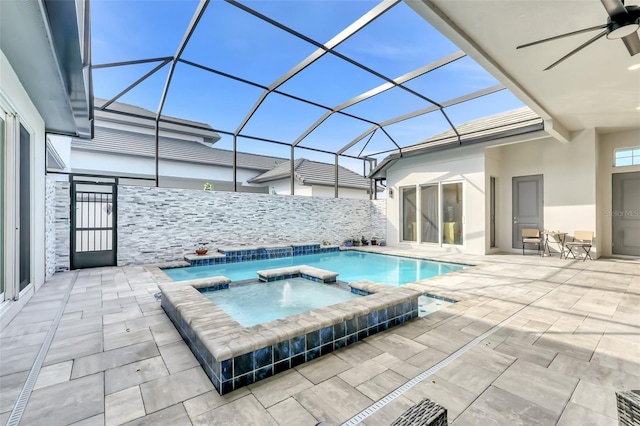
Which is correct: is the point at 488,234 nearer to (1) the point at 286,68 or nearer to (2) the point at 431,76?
(2) the point at 431,76

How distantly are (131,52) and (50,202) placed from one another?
3.45 metres

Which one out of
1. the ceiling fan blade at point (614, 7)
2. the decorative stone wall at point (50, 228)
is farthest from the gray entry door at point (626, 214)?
the decorative stone wall at point (50, 228)

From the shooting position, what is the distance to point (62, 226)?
20.5 ft

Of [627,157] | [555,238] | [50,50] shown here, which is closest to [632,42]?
[627,157]

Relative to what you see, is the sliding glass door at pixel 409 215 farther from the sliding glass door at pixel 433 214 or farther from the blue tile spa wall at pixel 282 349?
the blue tile spa wall at pixel 282 349

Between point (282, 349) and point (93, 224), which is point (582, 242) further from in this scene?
point (93, 224)

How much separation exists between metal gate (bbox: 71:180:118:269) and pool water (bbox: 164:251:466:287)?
61.0 inches

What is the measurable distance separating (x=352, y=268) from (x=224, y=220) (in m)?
4.12

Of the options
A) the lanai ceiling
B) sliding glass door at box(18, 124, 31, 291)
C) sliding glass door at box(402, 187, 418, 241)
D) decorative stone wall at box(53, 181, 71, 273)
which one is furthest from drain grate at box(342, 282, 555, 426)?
sliding glass door at box(402, 187, 418, 241)

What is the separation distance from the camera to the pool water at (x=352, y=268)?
253 inches

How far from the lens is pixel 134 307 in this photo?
3.80 m

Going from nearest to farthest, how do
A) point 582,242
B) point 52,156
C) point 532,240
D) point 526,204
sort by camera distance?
1. point 52,156
2. point 582,242
3. point 532,240
4. point 526,204

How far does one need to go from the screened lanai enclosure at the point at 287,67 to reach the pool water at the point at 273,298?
4115mm

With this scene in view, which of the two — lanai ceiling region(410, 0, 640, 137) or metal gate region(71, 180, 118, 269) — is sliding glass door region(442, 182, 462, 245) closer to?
lanai ceiling region(410, 0, 640, 137)
